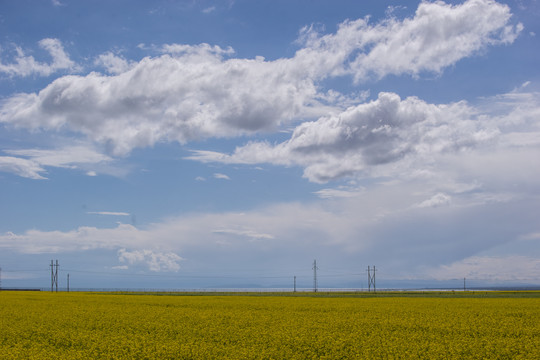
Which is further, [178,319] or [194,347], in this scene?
[178,319]

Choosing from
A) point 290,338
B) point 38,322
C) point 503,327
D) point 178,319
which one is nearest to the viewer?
point 290,338

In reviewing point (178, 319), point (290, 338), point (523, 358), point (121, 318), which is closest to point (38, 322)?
point (121, 318)

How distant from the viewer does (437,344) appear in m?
18.9

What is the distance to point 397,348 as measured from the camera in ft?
60.1

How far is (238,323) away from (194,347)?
29.0 ft

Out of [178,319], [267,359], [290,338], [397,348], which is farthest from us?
[178,319]

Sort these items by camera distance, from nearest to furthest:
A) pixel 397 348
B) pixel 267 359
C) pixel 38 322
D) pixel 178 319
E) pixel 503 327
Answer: pixel 267 359 < pixel 397 348 < pixel 503 327 < pixel 38 322 < pixel 178 319

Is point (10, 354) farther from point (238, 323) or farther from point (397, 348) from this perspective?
point (397, 348)

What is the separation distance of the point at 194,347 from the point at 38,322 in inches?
558

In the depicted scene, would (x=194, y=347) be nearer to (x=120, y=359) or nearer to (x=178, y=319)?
(x=120, y=359)

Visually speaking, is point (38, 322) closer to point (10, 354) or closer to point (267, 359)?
point (10, 354)

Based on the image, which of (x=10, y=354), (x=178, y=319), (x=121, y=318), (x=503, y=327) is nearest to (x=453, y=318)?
(x=503, y=327)

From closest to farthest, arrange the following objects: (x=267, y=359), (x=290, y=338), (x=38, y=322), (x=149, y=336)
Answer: (x=267, y=359), (x=290, y=338), (x=149, y=336), (x=38, y=322)

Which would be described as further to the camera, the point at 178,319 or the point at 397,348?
the point at 178,319
